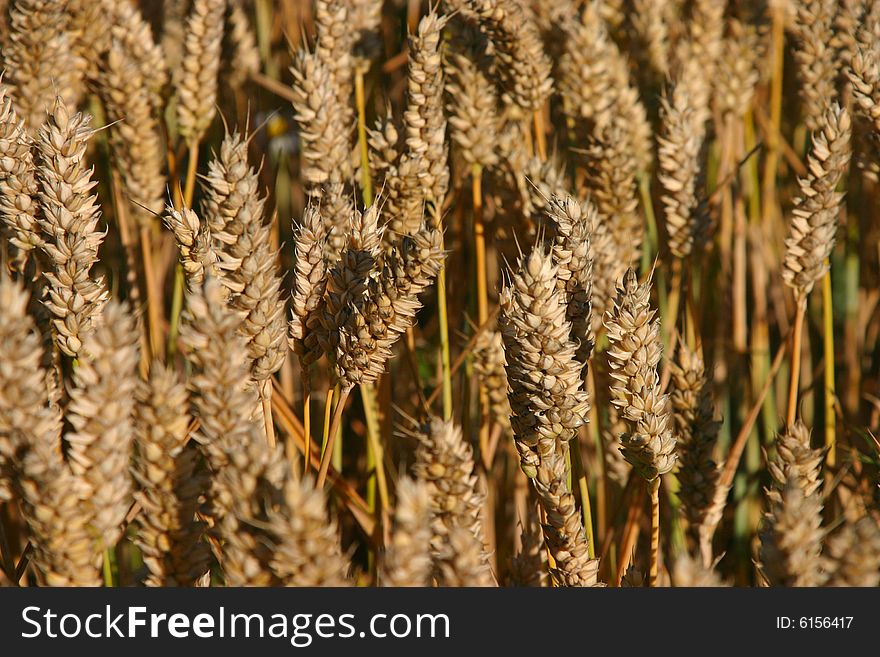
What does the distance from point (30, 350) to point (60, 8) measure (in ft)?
3.37

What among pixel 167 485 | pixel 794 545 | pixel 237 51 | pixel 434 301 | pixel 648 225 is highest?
pixel 237 51

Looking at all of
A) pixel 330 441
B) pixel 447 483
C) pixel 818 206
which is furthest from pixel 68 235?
pixel 818 206

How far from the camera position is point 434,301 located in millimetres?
2359

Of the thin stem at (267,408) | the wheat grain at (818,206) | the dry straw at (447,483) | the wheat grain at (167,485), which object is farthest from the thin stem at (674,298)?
the wheat grain at (167,485)

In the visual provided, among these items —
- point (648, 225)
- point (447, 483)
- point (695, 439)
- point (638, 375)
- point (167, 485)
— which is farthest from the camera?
point (648, 225)

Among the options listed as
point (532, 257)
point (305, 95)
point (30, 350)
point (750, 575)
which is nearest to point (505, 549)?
point (750, 575)

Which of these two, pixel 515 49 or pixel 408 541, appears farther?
pixel 515 49

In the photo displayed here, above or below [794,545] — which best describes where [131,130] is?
above

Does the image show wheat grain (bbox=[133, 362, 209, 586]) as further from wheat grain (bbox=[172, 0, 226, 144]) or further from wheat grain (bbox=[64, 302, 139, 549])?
wheat grain (bbox=[172, 0, 226, 144])

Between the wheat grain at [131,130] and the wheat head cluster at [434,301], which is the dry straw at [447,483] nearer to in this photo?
the wheat head cluster at [434,301]

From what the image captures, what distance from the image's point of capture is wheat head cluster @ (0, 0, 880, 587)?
1.03 metres

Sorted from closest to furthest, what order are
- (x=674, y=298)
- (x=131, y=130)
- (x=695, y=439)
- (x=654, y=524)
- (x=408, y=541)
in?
(x=408, y=541) → (x=654, y=524) → (x=695, y=439) → (x=131, y=130) → (x=674, y=298)

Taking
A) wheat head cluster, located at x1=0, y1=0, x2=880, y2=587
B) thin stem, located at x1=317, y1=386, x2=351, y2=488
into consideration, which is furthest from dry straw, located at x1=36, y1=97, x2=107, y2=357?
thin stem, located at x1=317, y1=386, x2=351, y2=488

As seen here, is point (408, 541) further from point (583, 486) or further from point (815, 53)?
point (815, 53)
